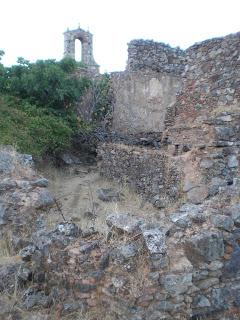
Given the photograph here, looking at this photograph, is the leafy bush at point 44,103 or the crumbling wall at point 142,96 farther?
the crumbling wall at point 142,96

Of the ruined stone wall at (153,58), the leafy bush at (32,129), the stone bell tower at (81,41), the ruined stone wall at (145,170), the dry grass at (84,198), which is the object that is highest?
the stone bell tower at (81,41)

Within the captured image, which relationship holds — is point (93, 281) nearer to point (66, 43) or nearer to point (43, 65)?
point (43, 65)

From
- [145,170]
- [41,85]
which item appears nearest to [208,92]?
[145,170]

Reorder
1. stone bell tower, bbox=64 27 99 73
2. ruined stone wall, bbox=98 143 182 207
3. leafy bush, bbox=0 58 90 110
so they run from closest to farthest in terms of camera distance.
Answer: ruined stone wall, bbox=98 143 182 207 → leafy bush, bbox=0 58 90 110 → stone bell tower, bbox=64 27 99 73

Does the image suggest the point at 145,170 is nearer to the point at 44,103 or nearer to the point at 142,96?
the point at 44,103

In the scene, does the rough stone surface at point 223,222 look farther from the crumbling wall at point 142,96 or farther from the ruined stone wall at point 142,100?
the ruined stone wall at point 142,100

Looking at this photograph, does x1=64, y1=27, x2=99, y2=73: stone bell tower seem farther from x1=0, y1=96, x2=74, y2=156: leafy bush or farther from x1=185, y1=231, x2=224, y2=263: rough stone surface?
x1=185, y1=231, x2=224, y2=263: rough stone surface

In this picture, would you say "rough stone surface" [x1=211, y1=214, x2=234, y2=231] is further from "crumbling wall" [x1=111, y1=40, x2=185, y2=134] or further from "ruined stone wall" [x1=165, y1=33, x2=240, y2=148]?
"crumbling wall" [x1=111, y1=40, x2=185, y2=134]

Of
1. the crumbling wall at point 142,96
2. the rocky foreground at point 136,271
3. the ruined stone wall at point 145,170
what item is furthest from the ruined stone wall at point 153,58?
the rocky foreground at point 136,271

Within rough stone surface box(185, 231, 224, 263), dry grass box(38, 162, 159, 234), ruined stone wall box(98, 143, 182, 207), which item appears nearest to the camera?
rough stone surface box(185, 231, 224, 263)

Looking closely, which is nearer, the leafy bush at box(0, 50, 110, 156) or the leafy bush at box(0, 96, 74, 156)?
the leafy bush at box(0, 96, 74, 156)

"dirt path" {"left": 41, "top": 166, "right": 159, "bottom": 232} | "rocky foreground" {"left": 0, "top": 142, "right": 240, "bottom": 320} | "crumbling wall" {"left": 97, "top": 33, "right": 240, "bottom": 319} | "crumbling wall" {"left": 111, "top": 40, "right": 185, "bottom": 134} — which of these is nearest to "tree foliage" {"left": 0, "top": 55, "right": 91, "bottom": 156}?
"dirt path" {"left": 41, "top": 166, "right": 159, "bottom": 232}

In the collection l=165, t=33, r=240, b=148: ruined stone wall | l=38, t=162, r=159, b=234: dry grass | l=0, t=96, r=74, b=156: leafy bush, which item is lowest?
l=38, t=162, r=159, b=234: dry grass

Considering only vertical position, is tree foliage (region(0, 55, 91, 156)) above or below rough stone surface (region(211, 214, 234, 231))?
above
